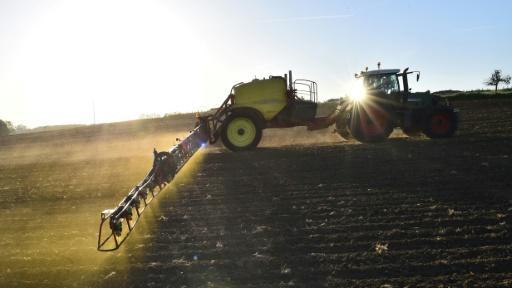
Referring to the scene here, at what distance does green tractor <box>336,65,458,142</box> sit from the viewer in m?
13.4

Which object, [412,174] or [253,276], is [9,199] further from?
[412,174]

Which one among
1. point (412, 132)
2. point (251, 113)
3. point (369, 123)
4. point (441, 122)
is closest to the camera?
point (251, 113)

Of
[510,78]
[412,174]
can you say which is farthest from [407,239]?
[510,78]

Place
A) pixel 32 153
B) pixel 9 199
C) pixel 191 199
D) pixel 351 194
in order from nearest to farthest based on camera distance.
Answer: pixel 351 194
pixel 191 199
pixel 9 199
pixel 32 153

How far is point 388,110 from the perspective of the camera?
13.5 m

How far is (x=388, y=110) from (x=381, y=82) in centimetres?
79

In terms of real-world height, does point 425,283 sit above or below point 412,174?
below

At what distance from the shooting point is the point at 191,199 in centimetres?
932

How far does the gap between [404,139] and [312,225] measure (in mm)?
7876

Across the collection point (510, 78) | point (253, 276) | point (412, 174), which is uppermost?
point (510, 78)

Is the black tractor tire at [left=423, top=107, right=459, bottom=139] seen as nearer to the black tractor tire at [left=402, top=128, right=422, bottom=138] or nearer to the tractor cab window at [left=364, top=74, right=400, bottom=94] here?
the black tractor tire at [left=402, top=128, right=422, bottom=138]

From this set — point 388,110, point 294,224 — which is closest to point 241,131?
point 388,110

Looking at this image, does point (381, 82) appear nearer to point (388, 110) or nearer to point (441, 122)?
point (388, 110)

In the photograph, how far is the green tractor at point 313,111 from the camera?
1330 cm
